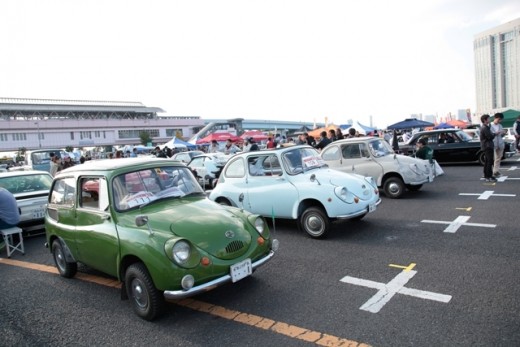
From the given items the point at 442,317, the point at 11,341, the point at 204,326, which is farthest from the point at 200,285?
the point at 442,317

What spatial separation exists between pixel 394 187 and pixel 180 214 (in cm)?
679

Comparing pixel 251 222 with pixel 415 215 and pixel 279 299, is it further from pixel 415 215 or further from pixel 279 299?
pixel 415 215

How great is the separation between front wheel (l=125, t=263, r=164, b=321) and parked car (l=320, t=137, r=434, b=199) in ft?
22.9

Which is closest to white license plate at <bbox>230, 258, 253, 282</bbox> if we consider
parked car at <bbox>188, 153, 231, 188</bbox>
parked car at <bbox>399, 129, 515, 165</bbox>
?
parked car at <bbox>188, 153, 231, 188</bbox>

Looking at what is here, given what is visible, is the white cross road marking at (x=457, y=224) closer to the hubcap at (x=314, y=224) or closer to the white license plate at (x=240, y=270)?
the hubcap at (x=314, y=224)

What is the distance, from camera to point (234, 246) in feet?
12.4

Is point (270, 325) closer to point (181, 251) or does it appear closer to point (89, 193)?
point (181, 251)

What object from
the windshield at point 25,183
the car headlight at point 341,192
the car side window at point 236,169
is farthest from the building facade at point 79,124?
the car headlight at point 341,192

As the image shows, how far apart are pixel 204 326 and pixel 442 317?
2.29 metres

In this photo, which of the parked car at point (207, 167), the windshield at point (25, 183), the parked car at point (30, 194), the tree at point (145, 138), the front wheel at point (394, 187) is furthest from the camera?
the tree at point (145, 138)

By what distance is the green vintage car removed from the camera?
3.47 meters

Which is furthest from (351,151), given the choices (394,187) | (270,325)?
(270,325)

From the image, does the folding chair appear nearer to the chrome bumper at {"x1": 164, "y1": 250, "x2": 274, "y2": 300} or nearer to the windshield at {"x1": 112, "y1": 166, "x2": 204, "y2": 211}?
the windshield at {"x1": 112, "y1": 166, "x2": 204, "y2": 211}

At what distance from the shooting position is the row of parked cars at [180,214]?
3523mm
